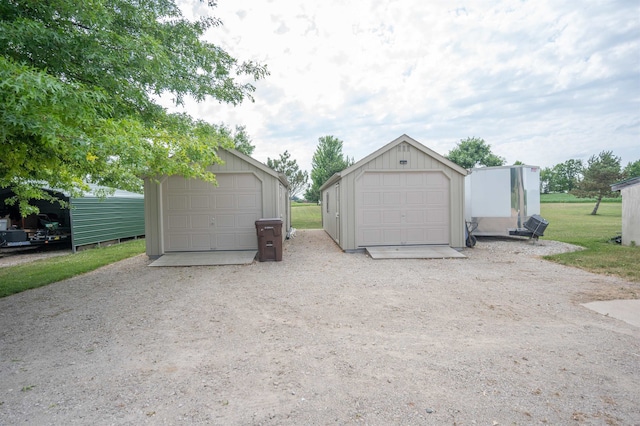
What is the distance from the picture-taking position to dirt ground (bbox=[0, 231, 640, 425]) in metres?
2.34

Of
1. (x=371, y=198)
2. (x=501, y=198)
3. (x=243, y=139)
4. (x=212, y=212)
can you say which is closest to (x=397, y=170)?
(x=371, y=198)

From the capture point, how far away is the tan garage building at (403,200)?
396 inches

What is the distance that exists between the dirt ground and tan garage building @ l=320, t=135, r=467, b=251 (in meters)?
3.84

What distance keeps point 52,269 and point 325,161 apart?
2483 centimetres

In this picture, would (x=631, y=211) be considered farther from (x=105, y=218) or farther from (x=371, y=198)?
(x=105, y=218)

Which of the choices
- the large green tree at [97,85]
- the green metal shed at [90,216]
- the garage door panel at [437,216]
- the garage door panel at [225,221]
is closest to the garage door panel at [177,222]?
the garage door panel at [225,221]

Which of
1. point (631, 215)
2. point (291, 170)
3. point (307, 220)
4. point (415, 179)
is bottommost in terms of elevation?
point (307, 220)

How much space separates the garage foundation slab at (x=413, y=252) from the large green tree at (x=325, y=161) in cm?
2045

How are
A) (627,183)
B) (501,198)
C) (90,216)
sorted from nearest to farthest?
1. (627,183)
2. (501,198)
3. (90,216)

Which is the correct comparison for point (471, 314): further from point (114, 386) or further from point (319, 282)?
point (114, 386)

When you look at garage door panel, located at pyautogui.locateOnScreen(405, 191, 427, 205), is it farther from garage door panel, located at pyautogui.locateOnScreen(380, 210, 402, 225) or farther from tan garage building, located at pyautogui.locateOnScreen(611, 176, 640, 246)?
tan garage building, located at pyautogui.locateOnScreen(611, 176, 640, 246)

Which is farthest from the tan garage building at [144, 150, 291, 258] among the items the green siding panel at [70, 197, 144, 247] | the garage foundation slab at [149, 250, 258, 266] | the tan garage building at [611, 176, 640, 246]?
the tan garage building at [611, 176, 640, 246]

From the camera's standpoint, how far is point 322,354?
129 inches

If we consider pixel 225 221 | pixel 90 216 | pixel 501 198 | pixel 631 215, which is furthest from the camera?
pixel 90 216
